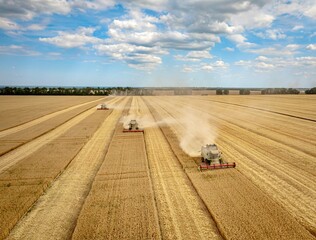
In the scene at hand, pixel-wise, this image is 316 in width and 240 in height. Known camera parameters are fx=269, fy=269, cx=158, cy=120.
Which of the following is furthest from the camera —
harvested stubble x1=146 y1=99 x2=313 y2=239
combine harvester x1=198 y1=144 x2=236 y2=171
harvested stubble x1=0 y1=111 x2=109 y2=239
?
combine harvester x1=198 y1=144 x2=236 y2=171

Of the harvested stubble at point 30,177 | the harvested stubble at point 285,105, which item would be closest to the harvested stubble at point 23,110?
the harvested stubble at point 30,177

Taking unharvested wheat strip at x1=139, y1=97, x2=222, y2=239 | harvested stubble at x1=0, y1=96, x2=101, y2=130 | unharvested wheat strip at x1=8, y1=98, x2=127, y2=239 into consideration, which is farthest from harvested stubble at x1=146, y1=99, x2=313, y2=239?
harvested stubble at x1=0, y1=96, x2=101, y2=130

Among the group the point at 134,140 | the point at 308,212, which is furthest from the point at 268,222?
the point at 134,140

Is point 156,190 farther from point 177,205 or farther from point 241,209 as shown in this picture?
point 241,209

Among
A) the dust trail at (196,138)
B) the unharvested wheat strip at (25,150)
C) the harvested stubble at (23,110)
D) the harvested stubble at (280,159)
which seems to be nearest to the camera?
the harvested stubble at (280,159)

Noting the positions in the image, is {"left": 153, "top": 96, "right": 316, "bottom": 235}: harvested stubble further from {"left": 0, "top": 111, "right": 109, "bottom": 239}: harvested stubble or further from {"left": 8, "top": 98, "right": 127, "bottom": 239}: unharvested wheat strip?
{"left": 0, "top": 111, "right": 109, "bottom": 239}: harvested stubble

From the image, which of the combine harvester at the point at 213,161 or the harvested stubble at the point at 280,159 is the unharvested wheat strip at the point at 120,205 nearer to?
the combine harvester at the point at 213,161
